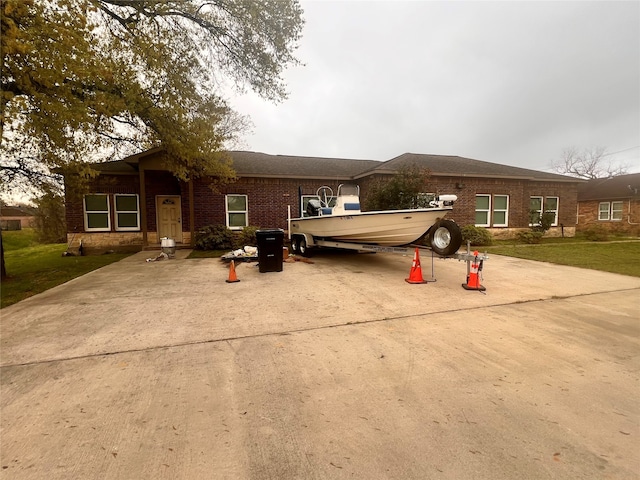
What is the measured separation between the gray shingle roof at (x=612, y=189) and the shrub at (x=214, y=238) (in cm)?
2552

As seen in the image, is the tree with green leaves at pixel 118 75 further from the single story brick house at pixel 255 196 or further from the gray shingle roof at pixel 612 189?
the gray shingle roof at pixel 612 189

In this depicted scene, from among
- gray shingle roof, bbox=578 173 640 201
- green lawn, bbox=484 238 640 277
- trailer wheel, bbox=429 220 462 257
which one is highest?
gray shingle roof, bbox=578 173 640 201

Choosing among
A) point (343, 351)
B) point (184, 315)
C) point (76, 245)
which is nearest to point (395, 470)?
point (343, 351)

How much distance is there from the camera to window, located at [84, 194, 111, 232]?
13.1 metres

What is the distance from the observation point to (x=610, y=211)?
2106cm

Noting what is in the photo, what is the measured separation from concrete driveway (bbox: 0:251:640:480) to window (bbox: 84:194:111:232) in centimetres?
955

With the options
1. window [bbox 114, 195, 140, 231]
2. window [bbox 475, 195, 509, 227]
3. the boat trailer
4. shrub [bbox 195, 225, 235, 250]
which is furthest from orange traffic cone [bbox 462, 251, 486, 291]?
window [bbox 114, 195, 140, 231]

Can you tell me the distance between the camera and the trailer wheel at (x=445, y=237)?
579cm

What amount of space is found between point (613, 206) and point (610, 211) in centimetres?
38

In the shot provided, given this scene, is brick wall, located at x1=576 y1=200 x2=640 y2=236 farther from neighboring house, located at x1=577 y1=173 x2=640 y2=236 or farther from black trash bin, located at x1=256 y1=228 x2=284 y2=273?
black trash bin, located at x1=256 y1=228 x2=284 y2=273

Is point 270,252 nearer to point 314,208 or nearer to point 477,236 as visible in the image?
point 314,208

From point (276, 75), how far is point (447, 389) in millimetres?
10016

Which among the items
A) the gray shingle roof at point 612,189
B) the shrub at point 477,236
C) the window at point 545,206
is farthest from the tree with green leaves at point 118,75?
the gray shingle roof at point 612,189

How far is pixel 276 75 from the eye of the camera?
379 inches
